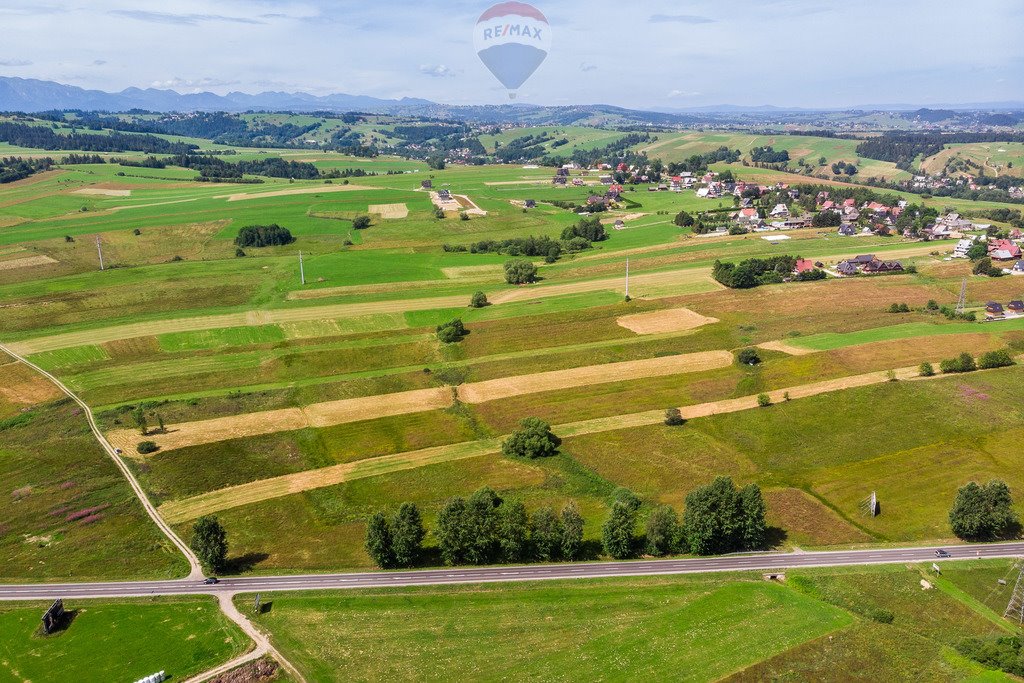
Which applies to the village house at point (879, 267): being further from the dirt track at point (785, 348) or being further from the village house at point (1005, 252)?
the dirt track at point (785, 348)

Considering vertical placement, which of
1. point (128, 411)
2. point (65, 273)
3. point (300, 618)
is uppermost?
point (65, 273)

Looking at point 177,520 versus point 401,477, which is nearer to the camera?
point 177,520

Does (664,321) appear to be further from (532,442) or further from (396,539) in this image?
(396,539)

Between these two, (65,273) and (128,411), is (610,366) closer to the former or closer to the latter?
(128,411)

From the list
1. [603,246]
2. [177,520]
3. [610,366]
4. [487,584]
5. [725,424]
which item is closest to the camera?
[487,584]

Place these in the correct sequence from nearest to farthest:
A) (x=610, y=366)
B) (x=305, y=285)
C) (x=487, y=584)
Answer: (x=487, y=584)
(x=610, y=366)
(x=305, y=285)

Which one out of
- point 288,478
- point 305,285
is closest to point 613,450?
point 288,478

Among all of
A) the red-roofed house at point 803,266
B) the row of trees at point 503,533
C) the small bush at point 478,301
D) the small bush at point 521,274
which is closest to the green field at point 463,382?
the small bush at point 478,301

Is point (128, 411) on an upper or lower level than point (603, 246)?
lower

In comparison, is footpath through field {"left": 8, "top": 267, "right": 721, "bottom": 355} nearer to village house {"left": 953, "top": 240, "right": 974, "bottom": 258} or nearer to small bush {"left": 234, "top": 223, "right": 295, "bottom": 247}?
small bush {"left": 234, "top": 223, "right": 295, "bottom": 247}
